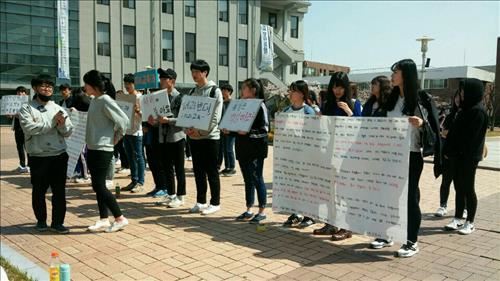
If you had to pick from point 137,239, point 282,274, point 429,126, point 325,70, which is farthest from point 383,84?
point 325,70

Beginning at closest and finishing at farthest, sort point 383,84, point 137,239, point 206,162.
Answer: point 383,84
point 137,239
point 206,162

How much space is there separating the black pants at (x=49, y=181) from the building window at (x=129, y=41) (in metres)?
27.7

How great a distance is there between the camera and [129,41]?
106 ft

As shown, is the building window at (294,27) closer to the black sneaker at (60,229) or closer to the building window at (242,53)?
the building window at (242,53)

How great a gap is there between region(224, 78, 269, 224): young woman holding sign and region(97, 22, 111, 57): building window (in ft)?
89.8

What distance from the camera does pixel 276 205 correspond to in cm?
594

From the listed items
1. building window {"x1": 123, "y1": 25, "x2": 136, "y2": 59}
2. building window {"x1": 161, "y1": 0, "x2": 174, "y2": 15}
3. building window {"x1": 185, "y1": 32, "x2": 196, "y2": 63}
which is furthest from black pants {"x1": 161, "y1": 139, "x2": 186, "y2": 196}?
building window {"x1": 185, "y1": 32, "x2": 196, "y2": 63}

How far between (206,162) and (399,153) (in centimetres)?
295

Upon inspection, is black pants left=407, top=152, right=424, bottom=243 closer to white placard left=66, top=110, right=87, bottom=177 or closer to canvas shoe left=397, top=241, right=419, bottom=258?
canvas shoe left=397, top=241, right=419, bottom=258

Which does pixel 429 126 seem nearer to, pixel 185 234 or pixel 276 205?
pixel 276 205

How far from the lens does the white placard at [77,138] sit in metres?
7.80

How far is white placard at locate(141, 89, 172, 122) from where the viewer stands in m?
6.96

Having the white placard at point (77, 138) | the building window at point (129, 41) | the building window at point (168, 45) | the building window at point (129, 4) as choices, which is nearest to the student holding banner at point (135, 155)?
the white placard at point (77, 138)

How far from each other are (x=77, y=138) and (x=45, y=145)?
2082mm
